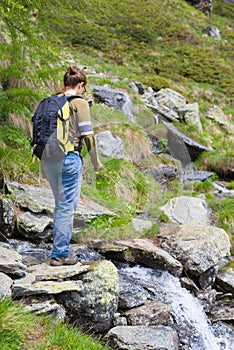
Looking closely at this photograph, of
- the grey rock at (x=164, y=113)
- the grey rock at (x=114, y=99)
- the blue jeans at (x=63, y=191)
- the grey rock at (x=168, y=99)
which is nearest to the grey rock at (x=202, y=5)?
the grey rock at (x=168, y=99)

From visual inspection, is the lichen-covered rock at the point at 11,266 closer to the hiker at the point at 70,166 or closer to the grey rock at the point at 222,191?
the hiker at the point at 70,166

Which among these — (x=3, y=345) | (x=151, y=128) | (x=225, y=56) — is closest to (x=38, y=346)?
(x=3, y=345)

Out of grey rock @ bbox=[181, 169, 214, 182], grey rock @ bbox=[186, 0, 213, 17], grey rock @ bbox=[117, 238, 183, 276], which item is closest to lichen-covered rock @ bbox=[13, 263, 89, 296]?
grey rock @ bbox=[117, 238, 183, 276]

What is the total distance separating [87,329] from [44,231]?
181cm

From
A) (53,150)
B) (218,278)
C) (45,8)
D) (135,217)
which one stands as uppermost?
(45,8)

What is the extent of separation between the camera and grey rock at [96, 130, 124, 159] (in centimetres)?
804

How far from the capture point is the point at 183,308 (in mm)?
A: 5066

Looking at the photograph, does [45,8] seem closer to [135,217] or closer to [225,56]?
[135,217]

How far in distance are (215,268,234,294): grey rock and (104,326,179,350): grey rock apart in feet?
7.33

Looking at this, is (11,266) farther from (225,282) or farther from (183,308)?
(225,282)

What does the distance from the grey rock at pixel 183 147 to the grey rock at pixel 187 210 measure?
8.10ft

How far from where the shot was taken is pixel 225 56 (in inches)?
1109

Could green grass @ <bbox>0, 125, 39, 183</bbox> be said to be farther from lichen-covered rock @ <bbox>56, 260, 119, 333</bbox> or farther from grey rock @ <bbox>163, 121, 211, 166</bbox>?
grey rock @ <bbox>163, 121, 211, 166</bbox>

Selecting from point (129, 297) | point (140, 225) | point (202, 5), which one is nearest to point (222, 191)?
point (140, 225)
